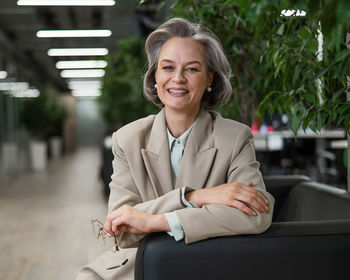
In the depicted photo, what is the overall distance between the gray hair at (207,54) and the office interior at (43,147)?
379mm

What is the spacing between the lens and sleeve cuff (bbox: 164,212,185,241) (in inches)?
54.0

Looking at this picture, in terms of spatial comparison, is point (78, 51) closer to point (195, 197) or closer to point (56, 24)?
point (56, 24)

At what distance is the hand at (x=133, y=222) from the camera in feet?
4.77

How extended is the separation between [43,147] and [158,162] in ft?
41.6

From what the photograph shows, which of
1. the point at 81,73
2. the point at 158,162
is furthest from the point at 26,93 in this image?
the point at 158,162

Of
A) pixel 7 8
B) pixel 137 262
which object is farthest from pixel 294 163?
pixel 137 262

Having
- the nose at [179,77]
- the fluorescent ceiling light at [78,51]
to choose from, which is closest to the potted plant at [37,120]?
the fluorescent ceiling light at [78,51]

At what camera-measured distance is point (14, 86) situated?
1214cm

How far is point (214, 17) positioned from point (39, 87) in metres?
15.3

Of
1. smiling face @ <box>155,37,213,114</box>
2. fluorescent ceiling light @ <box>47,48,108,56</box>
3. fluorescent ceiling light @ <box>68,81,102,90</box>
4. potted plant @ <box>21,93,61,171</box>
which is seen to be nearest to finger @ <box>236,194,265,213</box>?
smiling face @ <box>155,37,213,114</box>

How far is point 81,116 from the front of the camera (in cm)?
3103

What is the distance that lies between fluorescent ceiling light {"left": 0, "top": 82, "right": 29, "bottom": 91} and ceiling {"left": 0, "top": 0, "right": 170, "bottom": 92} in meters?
0.17

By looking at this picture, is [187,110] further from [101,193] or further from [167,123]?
[101,193]

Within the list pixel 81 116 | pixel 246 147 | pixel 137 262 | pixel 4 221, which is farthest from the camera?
pixel 81 116
